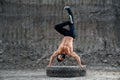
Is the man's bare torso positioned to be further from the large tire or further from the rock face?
the rock face

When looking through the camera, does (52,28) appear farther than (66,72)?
Yes

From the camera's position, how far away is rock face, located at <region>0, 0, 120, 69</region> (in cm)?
2248

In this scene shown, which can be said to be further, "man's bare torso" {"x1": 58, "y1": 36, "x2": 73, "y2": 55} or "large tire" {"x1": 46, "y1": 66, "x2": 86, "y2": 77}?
"man's bare torso" {"x1": 58, "y1": 36, "x2": 73, "y2": 55}

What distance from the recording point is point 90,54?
22391mm

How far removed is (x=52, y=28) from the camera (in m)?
23.6

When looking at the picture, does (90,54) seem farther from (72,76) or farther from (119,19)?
(72,76)

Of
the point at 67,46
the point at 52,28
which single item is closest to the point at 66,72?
the point at 67,46

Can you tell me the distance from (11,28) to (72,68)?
8263 millimetres

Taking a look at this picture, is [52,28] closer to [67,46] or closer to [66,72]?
[67,46]

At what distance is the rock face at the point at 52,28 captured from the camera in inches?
885

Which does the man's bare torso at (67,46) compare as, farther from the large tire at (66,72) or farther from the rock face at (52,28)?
the rock face at (52,28)

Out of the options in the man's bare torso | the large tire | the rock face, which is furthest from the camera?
the rock face

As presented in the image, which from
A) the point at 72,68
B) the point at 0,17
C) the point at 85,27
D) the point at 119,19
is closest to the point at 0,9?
the point at 0,17

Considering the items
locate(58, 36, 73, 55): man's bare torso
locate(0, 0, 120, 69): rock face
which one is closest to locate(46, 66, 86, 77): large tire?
locate(58, 36, 73, 55): man's bare torso
